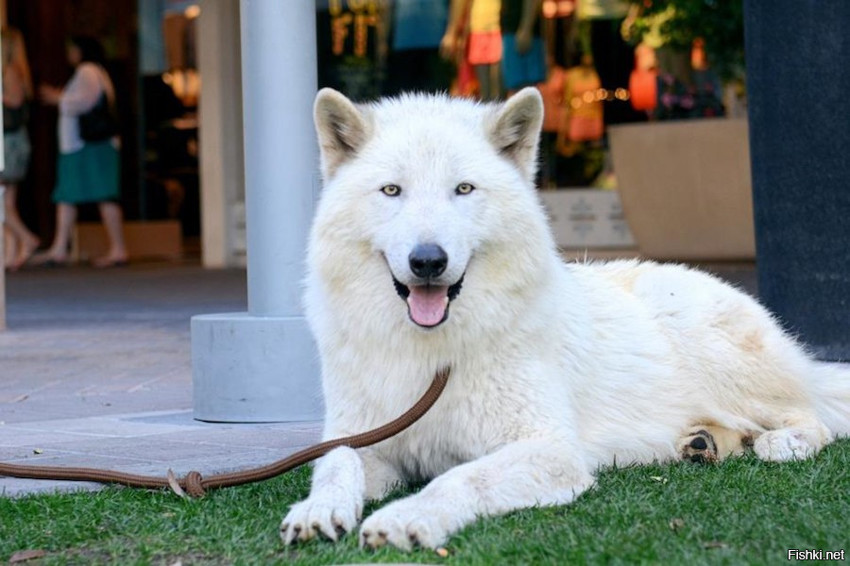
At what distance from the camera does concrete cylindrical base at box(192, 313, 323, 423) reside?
5762 millimetres

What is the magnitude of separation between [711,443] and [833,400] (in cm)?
83

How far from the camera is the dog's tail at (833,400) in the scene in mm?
5438

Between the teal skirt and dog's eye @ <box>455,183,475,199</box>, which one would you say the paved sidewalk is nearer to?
A: dog's eye @ <box>455,183,475,199</box>

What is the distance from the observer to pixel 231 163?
16156 mm

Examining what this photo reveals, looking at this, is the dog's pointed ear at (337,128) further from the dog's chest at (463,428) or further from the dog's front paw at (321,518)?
the dog's front paw at (321,518)

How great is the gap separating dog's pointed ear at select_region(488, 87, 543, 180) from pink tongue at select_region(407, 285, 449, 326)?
1.80 ft

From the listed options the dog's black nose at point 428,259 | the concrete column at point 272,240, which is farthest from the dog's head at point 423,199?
the concrete column at point 272,240

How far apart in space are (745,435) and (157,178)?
15.4 m

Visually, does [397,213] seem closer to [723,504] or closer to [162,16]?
[723,504]

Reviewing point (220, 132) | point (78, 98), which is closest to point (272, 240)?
point (78, 98)

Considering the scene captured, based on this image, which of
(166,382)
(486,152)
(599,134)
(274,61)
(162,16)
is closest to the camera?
(486,152)

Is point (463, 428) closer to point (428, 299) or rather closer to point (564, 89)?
point (428, 299)

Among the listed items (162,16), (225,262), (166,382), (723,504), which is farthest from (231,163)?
(723,504)

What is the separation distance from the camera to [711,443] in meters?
4.92
